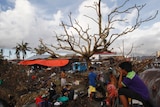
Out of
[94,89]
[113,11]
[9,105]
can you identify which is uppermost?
[113,11]

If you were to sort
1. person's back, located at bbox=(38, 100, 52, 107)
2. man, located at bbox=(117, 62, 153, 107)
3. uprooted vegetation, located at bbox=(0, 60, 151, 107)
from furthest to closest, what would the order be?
uprooted vegetation, located at bbox=(0, 60, 151, 107), person's back, located at bbox=(38, 100, 52, 107), man, located at bbox=(117, 62, 153, 107)

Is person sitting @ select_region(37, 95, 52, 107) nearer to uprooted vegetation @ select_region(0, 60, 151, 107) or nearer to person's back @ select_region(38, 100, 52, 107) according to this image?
person's back @ select_region(38, 100, 52, 107)

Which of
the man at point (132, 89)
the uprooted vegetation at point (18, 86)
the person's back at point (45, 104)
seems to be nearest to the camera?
the man at point (132, 89)

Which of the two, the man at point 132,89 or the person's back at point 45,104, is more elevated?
the man at point 132,89

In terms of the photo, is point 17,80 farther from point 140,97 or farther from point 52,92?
point 140,97

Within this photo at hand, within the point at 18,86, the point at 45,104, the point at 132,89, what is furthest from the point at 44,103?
the point at 132,89

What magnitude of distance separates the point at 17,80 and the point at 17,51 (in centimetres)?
5529

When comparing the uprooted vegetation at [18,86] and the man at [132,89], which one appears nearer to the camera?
the man at [132,89]

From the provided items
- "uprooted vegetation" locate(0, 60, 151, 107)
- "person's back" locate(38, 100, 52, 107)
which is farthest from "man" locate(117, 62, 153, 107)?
"uprooted vegetation" locate(0, 60, 151, 107)

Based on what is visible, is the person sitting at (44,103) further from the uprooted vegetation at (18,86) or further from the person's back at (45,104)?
the uprooted vegetation at (18,86)

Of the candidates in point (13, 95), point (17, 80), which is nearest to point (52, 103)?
point (13, 95)

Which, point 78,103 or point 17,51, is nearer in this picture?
point 78,103

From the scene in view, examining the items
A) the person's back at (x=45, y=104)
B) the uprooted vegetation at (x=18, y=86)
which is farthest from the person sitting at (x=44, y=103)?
the uprooted vegetation at (x=18, y=86)

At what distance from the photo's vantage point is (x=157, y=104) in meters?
4.83
